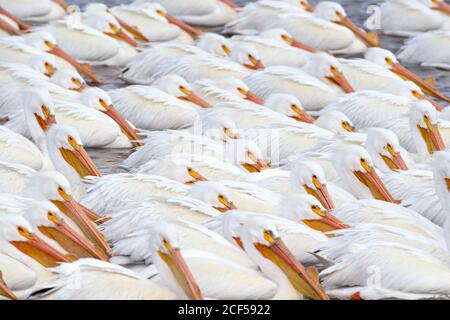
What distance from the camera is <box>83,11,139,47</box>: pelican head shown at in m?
12.9

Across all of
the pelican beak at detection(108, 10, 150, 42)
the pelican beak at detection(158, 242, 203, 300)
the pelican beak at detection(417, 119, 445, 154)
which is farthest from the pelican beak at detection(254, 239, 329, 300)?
the pelican beak at detection(108, 10, 150, 42)

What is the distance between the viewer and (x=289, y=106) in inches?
422

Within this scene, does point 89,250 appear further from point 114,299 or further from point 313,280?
point 313,280

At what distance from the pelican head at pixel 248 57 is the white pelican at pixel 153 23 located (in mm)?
1543

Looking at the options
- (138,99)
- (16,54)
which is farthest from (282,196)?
(16,54)

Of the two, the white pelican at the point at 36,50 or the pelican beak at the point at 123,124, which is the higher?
the pelican beak at the point at 123,124

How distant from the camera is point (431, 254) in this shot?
754 centimetres

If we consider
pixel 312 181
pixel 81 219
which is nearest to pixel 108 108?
pixel 312 181

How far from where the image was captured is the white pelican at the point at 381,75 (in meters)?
11.7

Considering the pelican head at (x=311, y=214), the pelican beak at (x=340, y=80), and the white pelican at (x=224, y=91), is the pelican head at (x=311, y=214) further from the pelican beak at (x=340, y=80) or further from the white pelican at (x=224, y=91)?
the pelican beak at (x=340, y=80)

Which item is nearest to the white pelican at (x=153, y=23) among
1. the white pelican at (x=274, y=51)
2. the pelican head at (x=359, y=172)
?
the white pelican at (x=274, y=51)

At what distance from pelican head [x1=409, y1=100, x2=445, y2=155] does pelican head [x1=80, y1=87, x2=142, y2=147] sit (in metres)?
2.15

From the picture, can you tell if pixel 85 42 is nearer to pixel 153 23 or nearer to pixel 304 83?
pixel 153 23

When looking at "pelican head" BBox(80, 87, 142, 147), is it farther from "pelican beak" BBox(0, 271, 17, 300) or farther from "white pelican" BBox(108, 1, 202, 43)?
"pelican beak" BBox(0, 271, 17, 300)
